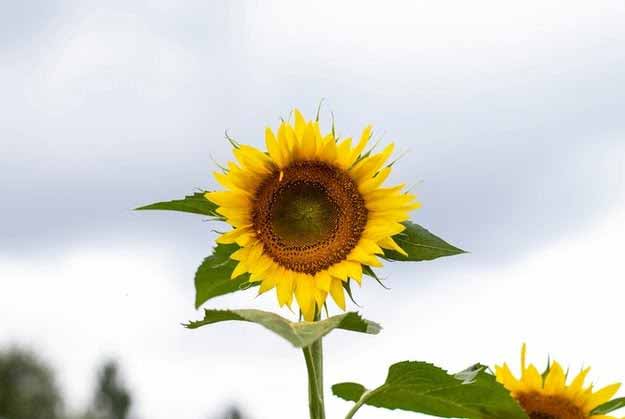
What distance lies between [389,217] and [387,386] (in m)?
0.56

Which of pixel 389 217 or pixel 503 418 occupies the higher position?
pixel 389 217

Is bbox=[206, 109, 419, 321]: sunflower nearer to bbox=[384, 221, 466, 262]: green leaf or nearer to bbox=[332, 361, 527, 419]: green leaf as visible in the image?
bbox=[384, 221, 466, 262]: green leaf

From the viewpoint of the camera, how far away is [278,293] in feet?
10.4

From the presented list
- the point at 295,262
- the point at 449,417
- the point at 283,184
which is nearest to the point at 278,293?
the point at 295,262

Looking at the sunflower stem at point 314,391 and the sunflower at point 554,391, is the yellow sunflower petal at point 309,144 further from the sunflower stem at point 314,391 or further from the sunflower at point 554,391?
the sunflower at point 554,391

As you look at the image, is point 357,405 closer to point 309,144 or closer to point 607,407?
point 309,144

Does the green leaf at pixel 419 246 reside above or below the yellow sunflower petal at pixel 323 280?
above

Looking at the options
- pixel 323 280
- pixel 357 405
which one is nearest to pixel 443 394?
pixel 357 405

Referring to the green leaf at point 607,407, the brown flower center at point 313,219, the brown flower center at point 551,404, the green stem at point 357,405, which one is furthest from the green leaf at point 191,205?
the green leaf at point 607,407

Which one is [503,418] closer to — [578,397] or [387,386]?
[387,386]

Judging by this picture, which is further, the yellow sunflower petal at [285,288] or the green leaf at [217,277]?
the yellow sunflower petal at [285,288]

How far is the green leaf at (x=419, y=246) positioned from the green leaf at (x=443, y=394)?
0.36 meters

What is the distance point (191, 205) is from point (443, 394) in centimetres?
99

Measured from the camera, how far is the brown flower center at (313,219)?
3.30 metres
